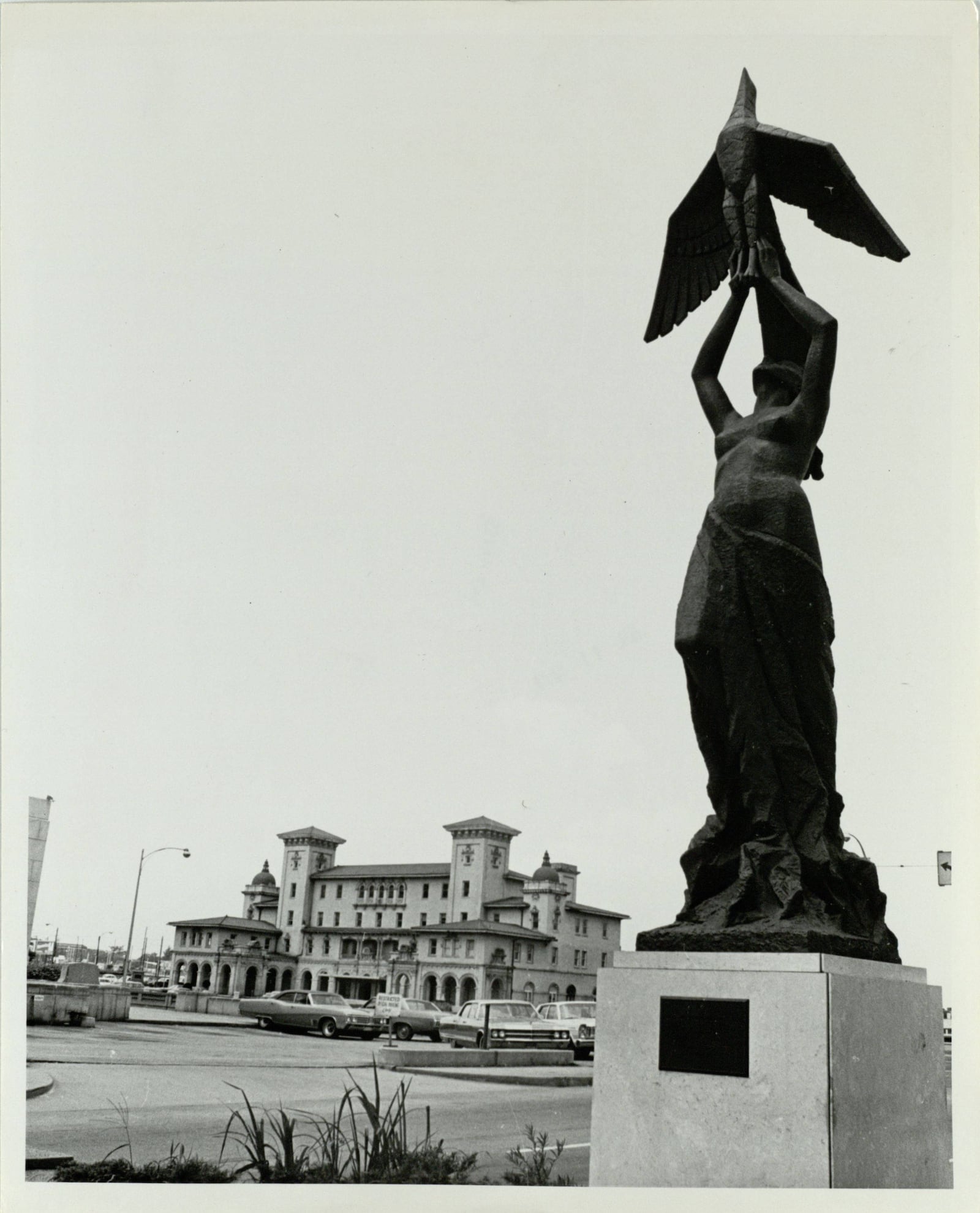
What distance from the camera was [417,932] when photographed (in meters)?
58.8

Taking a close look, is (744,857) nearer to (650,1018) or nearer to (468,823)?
(650,1018)

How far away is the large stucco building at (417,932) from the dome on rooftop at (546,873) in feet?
Answer: 0.33

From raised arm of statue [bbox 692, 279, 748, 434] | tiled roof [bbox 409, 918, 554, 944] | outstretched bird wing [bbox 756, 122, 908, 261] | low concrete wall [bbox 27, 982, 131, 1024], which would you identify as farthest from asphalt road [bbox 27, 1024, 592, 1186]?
tiled roof [bbox 409, 918, 554, 944]

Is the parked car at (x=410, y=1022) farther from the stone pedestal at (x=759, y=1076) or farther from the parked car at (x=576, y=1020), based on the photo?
the stone pedestal at (x=759, y=1076)

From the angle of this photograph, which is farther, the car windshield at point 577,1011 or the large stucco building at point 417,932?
the large stucco building at point 417,932

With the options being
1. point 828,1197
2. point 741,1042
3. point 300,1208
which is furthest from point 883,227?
point 300,1208

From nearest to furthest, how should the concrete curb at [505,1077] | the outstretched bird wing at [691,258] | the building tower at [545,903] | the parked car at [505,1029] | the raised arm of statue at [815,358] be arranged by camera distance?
the raised arm of statue at [815,358]
the outstretched bird wing at [691,258]
the concrete curb at [505,1077]
the parked car at [505,1029]
the building tower at [545,903]

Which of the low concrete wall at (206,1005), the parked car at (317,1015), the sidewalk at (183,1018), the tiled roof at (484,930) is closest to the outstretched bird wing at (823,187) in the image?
the sidewalk at (183,1018)

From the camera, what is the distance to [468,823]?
62344 mm

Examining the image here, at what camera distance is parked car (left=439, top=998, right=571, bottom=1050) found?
20.1m

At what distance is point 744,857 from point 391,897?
6429 cm

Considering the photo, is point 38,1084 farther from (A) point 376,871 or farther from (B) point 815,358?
(A) point 376,871

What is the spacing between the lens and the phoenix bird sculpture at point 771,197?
5488 millimetres

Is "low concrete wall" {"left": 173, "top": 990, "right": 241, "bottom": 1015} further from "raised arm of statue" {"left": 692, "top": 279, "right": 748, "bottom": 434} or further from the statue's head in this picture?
the statue's head
